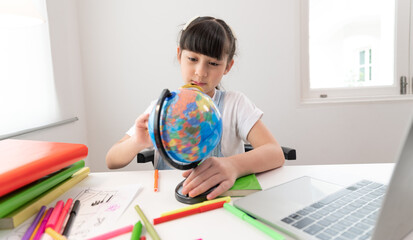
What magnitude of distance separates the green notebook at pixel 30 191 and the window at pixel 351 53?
1.70 m

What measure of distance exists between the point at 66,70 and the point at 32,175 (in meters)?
1.30

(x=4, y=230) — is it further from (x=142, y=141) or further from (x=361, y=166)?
(x=361, y=166)

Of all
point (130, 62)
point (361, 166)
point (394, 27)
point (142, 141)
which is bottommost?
point (361, 166)

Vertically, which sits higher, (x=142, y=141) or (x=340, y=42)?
(x=340, y=42)

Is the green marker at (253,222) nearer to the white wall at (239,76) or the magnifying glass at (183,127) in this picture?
the magnifying glass at (183,127)

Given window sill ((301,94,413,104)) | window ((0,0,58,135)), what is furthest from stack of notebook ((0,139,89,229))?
window sill ((301,94,413,104))

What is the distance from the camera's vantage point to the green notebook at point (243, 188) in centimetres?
59

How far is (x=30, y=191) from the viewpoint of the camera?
1.75ft

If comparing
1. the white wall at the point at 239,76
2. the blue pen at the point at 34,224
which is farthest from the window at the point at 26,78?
the blue pen at the point at 34,224

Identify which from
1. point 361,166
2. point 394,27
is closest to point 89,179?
point 361,166

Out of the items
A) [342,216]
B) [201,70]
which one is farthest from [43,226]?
[201,70]

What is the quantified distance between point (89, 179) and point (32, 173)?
0.68 feet

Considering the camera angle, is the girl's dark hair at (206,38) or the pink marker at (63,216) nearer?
the pink marker at (63,216)

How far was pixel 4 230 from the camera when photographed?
475mm
